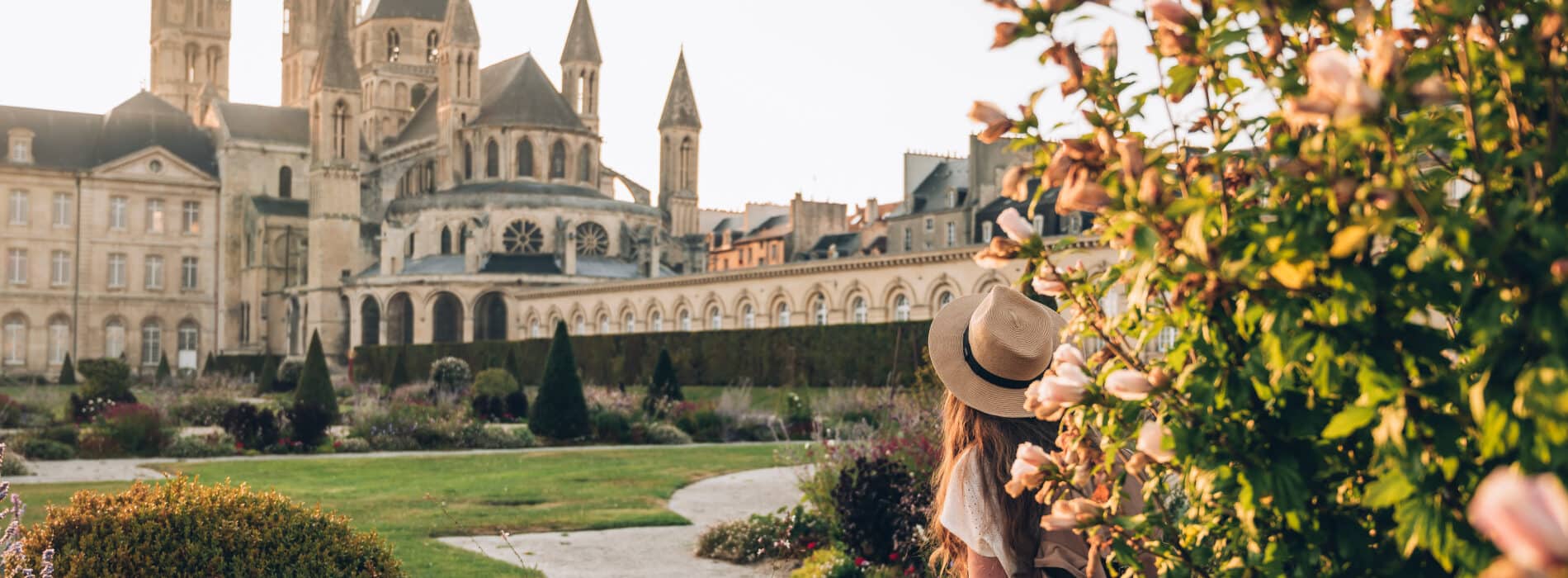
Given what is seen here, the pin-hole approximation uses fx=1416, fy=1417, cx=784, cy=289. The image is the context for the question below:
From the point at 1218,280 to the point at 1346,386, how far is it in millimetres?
248

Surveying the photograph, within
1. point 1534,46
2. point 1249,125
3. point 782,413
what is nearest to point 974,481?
point 1249,125

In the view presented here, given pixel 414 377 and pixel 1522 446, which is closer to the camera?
pixel 1522 446

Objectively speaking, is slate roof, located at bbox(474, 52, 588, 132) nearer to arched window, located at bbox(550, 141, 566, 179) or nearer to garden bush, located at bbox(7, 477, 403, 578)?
arched window, located at bbox(550, 141, 566, 179)

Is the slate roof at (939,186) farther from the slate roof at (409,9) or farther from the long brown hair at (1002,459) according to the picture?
the long brown hair at (1002,459)

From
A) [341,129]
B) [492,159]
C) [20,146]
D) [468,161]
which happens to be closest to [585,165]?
[492,159]

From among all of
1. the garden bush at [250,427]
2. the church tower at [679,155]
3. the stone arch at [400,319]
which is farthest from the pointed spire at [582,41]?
the garden bush at [250,427]

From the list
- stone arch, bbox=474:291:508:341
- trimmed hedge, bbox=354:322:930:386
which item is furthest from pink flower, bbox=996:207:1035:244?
stone arch, bbox=474:291:508:341

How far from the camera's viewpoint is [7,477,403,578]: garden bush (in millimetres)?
4742

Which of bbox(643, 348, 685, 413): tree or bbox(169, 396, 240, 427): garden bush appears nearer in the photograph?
bbox(169, 396, 240, 427): garden bush

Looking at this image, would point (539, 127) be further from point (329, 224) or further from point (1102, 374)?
point (1102, 374)

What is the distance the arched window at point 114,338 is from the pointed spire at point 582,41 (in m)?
21.6

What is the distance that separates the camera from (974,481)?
2945mm

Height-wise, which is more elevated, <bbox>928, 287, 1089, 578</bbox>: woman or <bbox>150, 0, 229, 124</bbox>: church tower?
<bbox>150, 0, 229, 124</bbox>: church tower

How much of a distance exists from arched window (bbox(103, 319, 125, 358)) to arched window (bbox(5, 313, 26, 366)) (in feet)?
9.74
